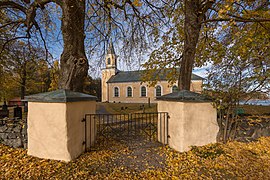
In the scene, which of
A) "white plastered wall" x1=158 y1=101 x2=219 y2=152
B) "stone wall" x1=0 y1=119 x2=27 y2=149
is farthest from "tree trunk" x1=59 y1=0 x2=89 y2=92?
"white plastered wall" x1=158 y1=101 x2=219 y2=152

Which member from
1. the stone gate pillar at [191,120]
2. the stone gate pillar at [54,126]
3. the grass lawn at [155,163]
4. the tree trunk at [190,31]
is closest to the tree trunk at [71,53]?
the stone gate pillar at [54,126]

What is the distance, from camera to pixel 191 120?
404 cm

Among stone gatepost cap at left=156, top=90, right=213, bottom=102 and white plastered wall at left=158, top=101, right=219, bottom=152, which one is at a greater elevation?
stone gatepost cap at left=156, top=90, right=213, bottom=102

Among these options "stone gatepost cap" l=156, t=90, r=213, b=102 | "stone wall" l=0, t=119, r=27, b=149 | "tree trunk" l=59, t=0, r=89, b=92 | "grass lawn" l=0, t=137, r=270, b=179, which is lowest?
"grass lawn" l=0, t=137, r=270, b=179

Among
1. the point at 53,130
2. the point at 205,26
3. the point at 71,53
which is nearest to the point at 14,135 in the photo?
the point at 53,130

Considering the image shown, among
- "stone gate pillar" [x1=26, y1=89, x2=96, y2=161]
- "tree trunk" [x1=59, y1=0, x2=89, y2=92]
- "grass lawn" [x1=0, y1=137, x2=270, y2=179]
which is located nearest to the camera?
"grass lawn" [x1=0, y1=137, x2=270, y2=179]

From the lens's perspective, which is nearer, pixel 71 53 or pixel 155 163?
pixel 155 163

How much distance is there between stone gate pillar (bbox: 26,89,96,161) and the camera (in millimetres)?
3430

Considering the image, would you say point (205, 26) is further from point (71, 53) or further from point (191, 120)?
point (71, 53)

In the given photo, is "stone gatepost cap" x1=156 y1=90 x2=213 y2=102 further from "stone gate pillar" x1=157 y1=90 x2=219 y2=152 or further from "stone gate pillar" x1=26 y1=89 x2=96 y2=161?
"stone gate pillar" x1=26 y1=89 x2=96 y2=161

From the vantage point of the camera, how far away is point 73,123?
3.63m

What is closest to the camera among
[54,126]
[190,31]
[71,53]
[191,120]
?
[54,126]

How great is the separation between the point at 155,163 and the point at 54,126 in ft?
8.65

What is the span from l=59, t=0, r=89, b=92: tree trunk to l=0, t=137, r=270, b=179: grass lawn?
240 cm
